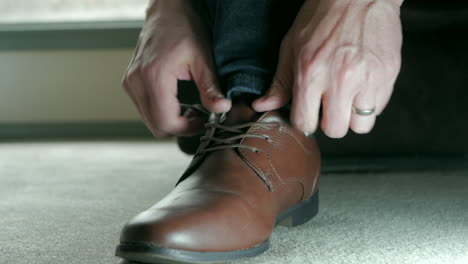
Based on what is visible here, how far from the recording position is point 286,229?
0.80m

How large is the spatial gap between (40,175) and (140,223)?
97 centimetres

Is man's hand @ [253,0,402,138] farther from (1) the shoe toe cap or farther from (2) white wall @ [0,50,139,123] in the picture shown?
(2) white wall @ [0,50,139,123]

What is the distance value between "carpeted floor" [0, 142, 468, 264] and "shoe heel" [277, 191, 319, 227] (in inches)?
0.4

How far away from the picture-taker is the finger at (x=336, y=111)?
0.66 m

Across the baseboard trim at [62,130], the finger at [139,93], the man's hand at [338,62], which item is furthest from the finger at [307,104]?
the baseboard trim at [62,130]

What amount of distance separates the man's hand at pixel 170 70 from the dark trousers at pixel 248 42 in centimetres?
4

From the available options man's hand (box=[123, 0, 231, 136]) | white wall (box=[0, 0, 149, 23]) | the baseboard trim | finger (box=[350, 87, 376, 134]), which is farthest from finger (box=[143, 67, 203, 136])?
white wall (box=[0, 0, 149, 23])

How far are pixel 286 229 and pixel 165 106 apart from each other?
24 centimetres

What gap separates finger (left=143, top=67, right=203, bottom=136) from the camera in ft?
2.60

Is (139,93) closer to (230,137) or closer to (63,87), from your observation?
(230,137)

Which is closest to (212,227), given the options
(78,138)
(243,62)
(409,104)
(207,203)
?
(207,203)

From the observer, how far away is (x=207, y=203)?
639 mm

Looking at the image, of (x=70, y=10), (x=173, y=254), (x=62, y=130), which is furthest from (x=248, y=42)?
(x=70, y=10)

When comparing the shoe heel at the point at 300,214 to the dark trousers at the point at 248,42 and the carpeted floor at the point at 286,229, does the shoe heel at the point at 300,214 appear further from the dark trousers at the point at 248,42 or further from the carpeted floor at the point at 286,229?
the dark trousers at the point at 248,42
